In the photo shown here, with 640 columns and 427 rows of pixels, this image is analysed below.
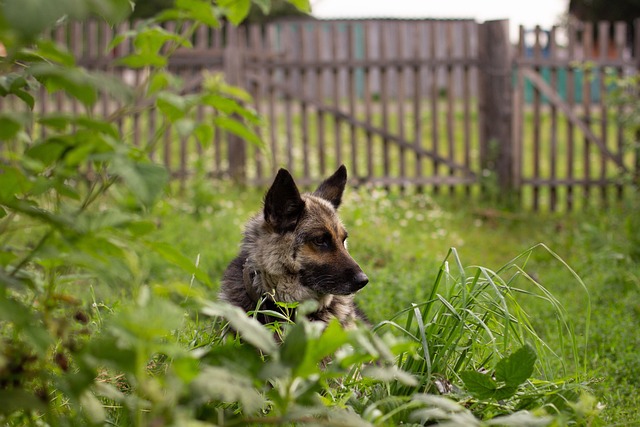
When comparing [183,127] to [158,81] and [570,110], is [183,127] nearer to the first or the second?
[158,81]

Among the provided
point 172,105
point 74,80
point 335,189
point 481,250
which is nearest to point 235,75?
point 481,250

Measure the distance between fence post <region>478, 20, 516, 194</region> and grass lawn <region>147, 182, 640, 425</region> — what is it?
2.17ft

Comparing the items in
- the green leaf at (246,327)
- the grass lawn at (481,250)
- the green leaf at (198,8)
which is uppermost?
the green leaf at (198,8)

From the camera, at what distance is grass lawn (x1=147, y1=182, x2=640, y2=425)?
460cm

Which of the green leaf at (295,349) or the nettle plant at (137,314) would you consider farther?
the green leaf at (295,349)

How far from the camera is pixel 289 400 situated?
190 cm

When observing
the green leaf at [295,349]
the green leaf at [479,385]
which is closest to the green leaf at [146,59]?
the green leaf at [295,349]

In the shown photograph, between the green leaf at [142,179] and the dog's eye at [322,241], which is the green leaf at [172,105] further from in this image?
the dog's eye at [322,241]

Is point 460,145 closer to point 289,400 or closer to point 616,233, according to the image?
point 616,233

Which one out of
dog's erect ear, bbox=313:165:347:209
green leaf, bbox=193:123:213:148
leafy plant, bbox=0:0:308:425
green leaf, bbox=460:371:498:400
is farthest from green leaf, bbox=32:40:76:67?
dog's erect ear, bbox=313:165:347:209

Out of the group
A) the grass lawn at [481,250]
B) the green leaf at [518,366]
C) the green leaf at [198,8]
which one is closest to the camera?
the green leaf at [198,8]

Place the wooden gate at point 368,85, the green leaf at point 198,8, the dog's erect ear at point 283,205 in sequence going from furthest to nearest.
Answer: the wooden gate at point 368,85 < the dog's erect ear at point 283,205 < the green leaf at point 198,8

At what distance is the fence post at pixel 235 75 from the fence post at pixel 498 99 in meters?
3.30

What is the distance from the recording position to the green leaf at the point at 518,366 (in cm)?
245
